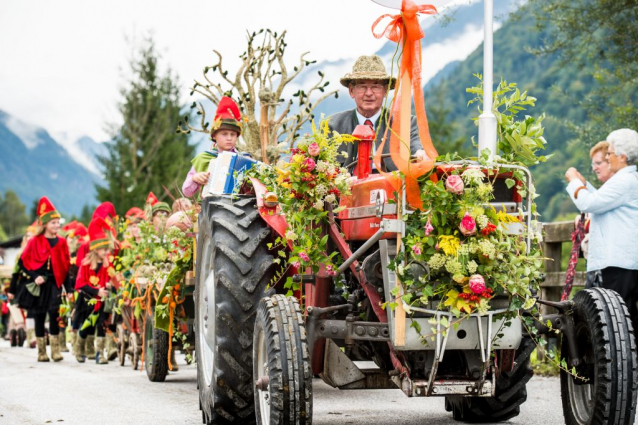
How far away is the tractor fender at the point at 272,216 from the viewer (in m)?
6.37

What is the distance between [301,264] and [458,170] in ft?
4.17

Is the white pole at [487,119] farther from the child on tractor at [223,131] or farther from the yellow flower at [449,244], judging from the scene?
the child on tractor at [223,131]

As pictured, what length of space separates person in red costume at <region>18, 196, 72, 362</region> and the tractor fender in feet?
31.2

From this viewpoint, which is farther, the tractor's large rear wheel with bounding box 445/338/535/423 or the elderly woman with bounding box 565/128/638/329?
the elderly woman with bounding box 565/128/638/329

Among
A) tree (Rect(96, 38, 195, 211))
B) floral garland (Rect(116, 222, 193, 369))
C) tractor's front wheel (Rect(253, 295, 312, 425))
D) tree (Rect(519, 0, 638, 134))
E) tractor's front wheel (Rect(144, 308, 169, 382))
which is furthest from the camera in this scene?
tree (Rect(96, 38, 195, 211))

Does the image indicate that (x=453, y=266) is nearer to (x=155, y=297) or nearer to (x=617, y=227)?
(x=617, y=227)

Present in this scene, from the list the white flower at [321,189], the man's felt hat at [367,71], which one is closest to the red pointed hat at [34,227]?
the man's felt hat at [367,71]

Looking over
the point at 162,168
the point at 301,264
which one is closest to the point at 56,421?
the point at 301,264

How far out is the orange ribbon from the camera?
16.7ft

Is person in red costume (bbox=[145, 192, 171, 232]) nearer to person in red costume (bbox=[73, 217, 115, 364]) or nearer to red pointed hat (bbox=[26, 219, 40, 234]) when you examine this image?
person in red costume (bbox=[73, 217, 115, 364])

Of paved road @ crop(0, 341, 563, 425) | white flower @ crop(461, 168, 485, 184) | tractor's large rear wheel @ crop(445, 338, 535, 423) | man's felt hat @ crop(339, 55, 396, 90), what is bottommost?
paved road @ crop(0, 341, 563, 425)

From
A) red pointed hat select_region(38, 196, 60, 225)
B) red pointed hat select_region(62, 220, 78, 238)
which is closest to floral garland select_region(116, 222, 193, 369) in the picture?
red pointed hat select_region(38, 196, 60, 225)

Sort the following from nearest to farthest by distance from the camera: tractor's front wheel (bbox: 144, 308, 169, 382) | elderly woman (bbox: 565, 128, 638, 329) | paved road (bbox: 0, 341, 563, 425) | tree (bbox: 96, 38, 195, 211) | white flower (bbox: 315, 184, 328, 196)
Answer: white flower (bbox: 315, 184, 328, 196) < paved road (bbox: 0, 341, 563, 425) < elderly woman (bbox: 565, 128, 638, 329) < tractor's front wheel (bbox: 144, 308, 169, 382) < tree (bbox: 96, 38, 195, 211)

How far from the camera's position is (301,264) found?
5930 mm
